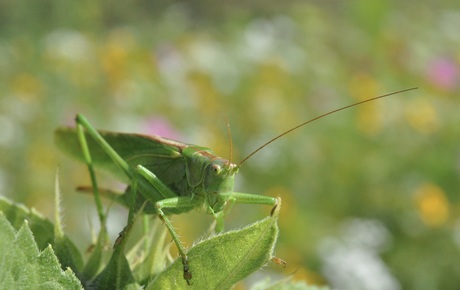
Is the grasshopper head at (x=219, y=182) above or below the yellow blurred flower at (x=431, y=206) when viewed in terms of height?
above

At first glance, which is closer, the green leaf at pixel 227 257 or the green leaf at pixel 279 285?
the green leaf at pixel 227 257

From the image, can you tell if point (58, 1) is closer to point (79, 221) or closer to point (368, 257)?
point (79, 221)

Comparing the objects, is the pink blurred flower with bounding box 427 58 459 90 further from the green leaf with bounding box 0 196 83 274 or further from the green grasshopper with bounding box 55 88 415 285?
the green leaf with bounding box 0 196 83 274

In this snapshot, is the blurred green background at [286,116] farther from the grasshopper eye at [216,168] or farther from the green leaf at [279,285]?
the green leaf at [279,285]

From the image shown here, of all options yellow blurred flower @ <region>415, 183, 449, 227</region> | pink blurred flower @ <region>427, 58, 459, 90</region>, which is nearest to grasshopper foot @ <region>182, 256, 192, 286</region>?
yellow blurred flower @ <region>415, 183, 449, 227</region>

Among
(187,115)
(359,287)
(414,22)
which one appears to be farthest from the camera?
(414,22)

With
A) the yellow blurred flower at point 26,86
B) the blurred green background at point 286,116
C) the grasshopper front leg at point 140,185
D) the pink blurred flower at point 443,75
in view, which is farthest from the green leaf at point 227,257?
the pink blurred flower at point 443,75

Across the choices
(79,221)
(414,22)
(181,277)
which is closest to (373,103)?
(79,221)
